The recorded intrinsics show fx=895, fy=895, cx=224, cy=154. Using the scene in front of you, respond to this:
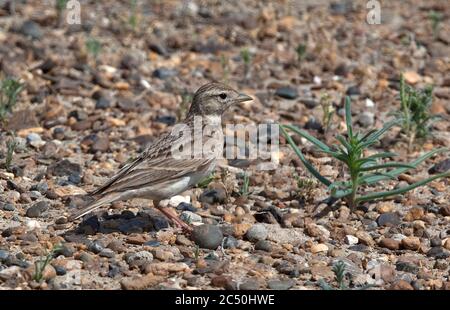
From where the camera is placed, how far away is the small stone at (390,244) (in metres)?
7.14

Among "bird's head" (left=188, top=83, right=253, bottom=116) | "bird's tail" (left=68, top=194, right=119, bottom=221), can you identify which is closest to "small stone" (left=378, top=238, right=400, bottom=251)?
"bird's head" (left=188, top=83, right=253, bottom=116)

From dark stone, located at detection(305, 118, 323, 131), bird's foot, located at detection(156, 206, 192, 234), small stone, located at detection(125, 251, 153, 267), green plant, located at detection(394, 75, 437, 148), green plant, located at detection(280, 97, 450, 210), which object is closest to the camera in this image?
small stone, located at detection(125, 251, 153, 267)

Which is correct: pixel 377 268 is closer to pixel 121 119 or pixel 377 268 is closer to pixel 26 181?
pixel 26 181

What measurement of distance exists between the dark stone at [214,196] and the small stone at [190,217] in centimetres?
31

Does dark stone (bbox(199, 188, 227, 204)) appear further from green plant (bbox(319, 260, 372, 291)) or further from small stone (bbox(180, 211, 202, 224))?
green plant (bbox(319, 260, 372, 291))

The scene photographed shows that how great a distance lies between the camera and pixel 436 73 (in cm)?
1109

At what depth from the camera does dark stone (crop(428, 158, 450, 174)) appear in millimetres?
8656

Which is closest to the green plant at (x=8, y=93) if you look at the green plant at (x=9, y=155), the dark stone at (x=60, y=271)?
the green plant at (x=9, y=155)

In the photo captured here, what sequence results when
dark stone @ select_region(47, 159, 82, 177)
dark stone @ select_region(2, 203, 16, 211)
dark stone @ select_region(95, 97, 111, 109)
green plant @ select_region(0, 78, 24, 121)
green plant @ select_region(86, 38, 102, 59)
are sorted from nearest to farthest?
dark stone @ select_region(2, 203, 16, 211) < dark stone @ select_region(47, 159, 82, 177) < green plant @ select_region(0, 78, 24, 121) < dark stone @ select_region(95, 97, 111, 109) < green plant @ select_region(86, 38, 102, 59)

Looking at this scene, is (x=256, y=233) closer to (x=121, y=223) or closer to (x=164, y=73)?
(x=121, y=223)

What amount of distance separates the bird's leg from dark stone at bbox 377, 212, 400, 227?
1.66 metres

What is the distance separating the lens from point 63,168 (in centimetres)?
843

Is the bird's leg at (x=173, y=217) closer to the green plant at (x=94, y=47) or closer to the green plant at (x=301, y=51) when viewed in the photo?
the green plant at (x=94, y=47)

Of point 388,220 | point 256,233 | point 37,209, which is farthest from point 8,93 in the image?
point 388,220
